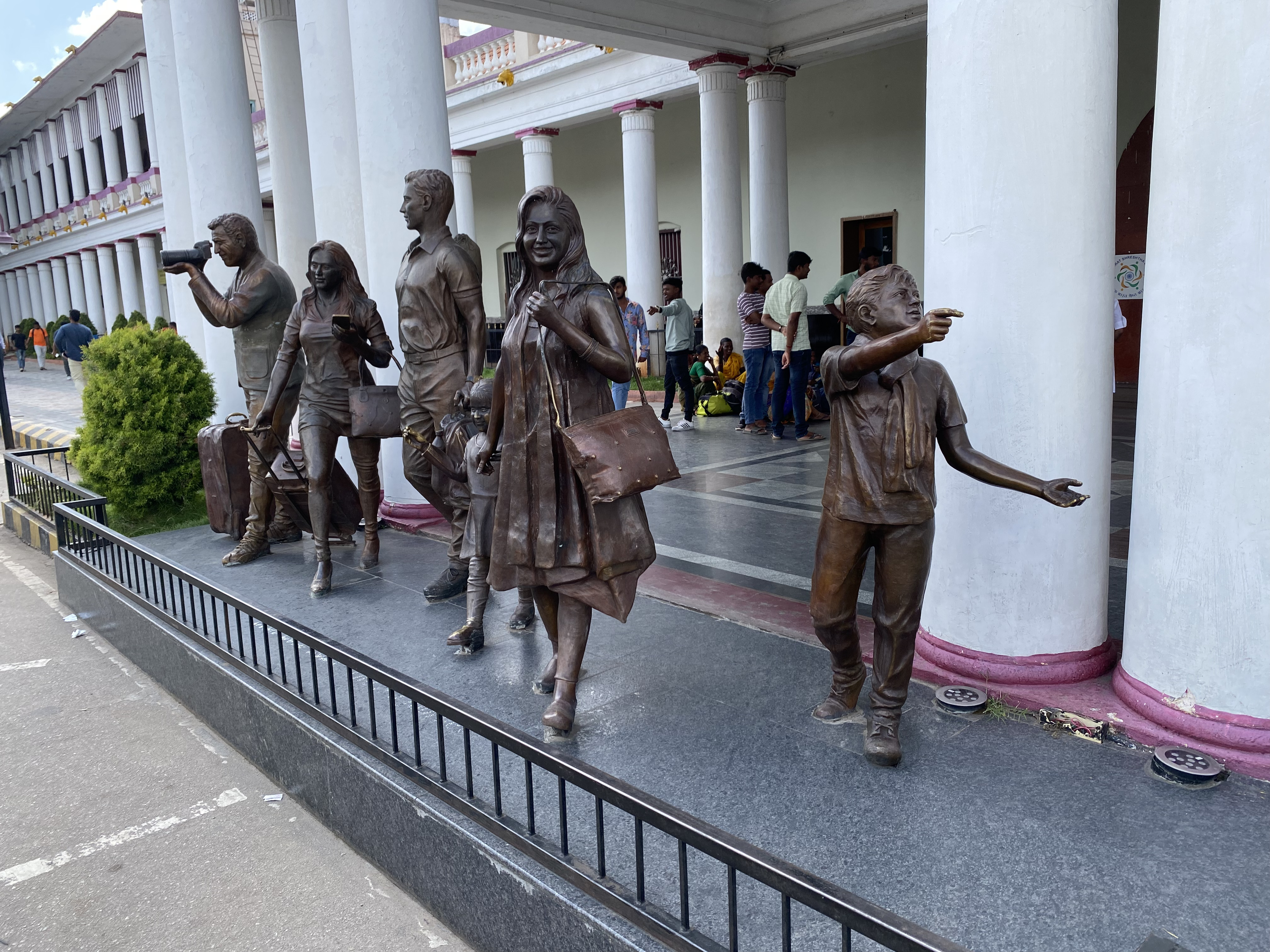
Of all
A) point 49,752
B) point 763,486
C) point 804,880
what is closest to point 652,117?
point 763,486

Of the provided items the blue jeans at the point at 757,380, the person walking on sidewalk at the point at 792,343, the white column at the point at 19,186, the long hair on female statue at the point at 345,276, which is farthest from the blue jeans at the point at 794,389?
the white column at the point at 19,186

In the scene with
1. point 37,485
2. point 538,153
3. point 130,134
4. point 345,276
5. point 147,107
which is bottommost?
point 37,485

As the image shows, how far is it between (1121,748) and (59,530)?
6274 millimetres

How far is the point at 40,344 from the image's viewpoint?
3322cm

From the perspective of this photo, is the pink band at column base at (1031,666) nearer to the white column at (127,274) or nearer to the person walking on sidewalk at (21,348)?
the person walking on sidewalk at (21,348)

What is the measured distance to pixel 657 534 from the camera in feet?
20.9

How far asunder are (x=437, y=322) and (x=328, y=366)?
804 mm

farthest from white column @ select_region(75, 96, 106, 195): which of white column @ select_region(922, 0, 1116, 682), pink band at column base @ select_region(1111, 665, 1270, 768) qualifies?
pink band at column base @ select_region(1111, 665, 1270, 768)

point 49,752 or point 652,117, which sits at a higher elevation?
point 652,117

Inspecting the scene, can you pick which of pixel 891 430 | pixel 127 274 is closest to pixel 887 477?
pixel 891 430

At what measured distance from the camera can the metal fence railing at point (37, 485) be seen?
7312 mm

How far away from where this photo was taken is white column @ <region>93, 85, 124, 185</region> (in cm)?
3709

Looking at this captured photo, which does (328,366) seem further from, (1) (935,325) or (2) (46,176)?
(2) (46,176)

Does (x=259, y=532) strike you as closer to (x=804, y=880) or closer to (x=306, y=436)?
(x=306, y=436)
